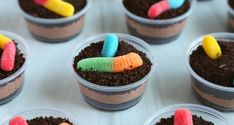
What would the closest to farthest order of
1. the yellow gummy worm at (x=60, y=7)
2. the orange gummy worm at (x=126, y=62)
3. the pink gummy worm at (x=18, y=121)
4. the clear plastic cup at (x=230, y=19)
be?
the pink gummy worm at (x=18, y=121) → the orange gummy worm at (x=126, y=62) → the yellow gummy worm at (x=60, y=7) → the clear plastic cup at (x=230, y=19)

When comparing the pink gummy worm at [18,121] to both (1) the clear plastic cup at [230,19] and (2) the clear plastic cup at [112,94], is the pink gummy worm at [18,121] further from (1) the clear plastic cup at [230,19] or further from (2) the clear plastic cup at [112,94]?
(1) the clear plastic cup at [230,19]

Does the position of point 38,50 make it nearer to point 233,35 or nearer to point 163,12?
point 163,12

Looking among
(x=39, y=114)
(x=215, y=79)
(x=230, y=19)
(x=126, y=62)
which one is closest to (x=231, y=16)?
(x=230, y=19)

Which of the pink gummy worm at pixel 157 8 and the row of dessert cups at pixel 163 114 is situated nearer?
the row of dessert cups at pixel 163 114

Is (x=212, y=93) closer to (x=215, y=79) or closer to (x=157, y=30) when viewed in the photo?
(x=215, y=79)

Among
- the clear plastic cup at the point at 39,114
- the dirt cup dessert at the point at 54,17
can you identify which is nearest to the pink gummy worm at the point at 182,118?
the clear plastic cup at the point at 39,114
